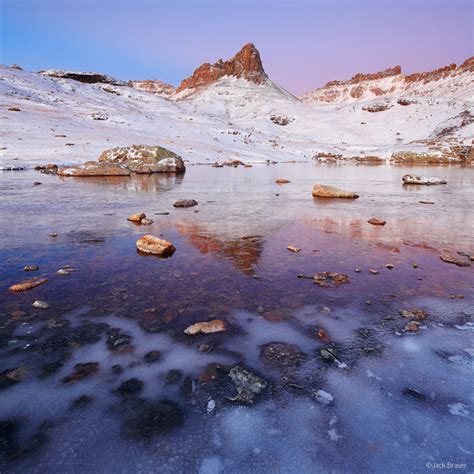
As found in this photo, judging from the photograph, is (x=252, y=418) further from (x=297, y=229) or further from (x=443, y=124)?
(x=443, y=124)

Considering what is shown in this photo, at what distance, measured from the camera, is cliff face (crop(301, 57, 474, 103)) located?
7928cm

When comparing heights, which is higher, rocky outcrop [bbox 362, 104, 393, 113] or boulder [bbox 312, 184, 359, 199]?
rocky outcrop [bbox 362, 104, 393, 113]

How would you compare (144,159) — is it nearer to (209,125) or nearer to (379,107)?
(209,125)

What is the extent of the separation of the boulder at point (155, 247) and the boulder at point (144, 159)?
18772 millimetres

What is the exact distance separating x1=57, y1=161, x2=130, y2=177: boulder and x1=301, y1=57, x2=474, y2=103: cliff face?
78.7 m

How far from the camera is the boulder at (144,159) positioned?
23.7 m

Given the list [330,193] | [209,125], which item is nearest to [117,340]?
[330,193]

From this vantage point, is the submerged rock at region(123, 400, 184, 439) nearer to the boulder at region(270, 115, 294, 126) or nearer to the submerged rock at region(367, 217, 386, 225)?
the submerged rock at region(367, 217, 386, 225)

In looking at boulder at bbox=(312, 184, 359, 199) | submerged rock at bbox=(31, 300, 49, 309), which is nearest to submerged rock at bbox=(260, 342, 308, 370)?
submerged rock at bbox=(31, 300, 49, 309)

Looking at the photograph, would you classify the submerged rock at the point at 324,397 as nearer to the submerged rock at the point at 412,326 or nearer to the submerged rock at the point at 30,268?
the submerged rock at the point at 412,326

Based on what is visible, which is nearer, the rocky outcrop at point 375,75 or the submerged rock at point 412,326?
the submerged rock at point 412,326

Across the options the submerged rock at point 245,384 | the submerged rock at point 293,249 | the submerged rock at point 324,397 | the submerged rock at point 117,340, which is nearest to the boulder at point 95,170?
the submerged rock at point 293,249

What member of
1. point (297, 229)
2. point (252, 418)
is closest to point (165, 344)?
point (252, 418)

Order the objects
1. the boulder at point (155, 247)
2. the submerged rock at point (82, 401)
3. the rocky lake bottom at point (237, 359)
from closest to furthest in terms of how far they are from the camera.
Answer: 1. the rocky lake bottom at point (237, 359)
2. the submerged rock at point (82, 401)
3. the boulder at point (155, 247)
